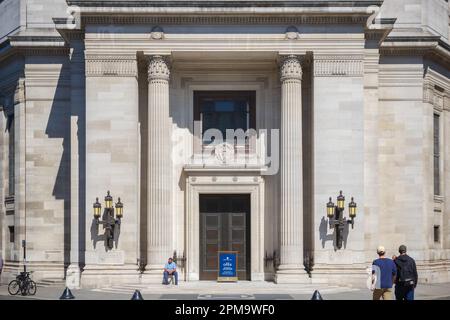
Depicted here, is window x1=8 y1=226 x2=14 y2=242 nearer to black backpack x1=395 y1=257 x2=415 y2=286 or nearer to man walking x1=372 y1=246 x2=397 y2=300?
man walking x1=372 y1=246 x2=397 y2=300

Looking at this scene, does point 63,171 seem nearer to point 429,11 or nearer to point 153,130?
point 153,130

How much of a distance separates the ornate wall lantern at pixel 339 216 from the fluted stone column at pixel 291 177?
140 cm

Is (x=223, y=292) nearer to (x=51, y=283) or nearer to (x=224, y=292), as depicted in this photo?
(x=224, y=292)

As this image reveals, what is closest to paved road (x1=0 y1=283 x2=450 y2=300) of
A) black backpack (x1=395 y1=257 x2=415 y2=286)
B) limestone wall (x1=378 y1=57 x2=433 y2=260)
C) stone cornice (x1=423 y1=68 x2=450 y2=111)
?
limestone wall (x1=378 y1=57 x2=433 y2=260)

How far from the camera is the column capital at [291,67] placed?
37844mm

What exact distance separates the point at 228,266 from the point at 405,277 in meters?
Answer: 17.7

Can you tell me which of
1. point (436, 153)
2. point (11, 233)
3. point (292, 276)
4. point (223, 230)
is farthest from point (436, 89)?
point (11, 233)

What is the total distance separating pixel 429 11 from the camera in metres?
45.1

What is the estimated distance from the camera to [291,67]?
1490 inches

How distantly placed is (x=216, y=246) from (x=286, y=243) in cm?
422

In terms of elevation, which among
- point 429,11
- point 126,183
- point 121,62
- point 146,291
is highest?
point 429,11

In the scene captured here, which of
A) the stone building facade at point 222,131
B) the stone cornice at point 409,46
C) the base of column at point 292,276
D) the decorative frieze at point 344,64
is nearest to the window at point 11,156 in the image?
the stone building facade at point 222,131

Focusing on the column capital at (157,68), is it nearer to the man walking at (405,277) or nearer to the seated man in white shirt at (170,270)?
the seated man in white shirt at (170,270)
